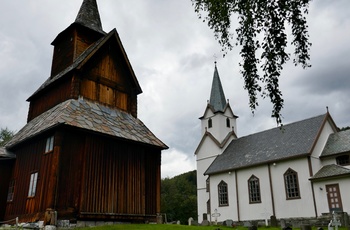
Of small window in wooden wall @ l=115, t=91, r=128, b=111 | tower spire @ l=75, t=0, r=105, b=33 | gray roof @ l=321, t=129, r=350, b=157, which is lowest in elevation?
gray roof @ l=321, t=129, r=350, b=157

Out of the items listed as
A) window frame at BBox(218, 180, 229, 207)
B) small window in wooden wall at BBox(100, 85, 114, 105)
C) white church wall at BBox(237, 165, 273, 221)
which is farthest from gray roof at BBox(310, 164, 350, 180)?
small window in wooden wall at BBox(100, 85, 114, 105)

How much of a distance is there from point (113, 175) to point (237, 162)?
19242mm

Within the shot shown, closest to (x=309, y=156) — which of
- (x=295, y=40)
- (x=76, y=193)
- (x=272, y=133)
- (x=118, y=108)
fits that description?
(x=272, y=133)

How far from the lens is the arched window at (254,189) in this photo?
100ft

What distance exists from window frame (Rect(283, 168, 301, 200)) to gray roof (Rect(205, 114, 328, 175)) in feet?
4.67

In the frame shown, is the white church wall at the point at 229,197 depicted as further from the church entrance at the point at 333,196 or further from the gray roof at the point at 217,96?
the gray roof at the point at 217,96

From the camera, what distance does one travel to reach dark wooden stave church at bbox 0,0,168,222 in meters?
15.7

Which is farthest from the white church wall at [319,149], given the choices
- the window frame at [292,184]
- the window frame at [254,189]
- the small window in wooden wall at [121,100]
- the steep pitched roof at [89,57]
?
the small window in wooden wall at [121,100]

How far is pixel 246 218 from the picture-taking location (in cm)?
3050

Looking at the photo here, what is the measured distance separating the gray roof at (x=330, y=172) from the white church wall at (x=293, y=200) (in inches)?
37.1

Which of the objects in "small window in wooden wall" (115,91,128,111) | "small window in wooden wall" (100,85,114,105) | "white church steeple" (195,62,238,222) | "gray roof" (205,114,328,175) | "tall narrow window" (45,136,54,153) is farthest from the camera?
"white church steeple" (195,62,238,222)

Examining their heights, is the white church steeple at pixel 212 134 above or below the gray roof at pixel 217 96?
below

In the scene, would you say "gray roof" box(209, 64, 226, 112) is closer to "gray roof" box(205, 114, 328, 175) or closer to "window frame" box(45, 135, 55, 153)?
"gray roof" box(205, 114, 328, 175)

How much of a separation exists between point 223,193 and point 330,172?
1152 centimetres
